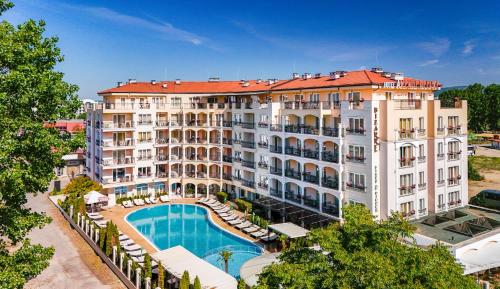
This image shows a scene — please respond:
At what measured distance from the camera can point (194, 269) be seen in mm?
25062

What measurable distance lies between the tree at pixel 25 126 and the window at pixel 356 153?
79.2 ft

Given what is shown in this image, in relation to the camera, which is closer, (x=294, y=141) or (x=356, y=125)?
(x=356, y=125)

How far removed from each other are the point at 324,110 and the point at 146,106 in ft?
89.1

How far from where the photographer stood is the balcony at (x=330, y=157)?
3522 cm

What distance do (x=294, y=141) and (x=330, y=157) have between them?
6486mm

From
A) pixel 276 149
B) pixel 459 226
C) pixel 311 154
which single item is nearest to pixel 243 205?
pixel 276 149

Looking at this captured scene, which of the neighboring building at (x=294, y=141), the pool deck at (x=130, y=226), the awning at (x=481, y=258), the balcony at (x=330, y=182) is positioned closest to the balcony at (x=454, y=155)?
the neighboring building at (x=294, y=141)

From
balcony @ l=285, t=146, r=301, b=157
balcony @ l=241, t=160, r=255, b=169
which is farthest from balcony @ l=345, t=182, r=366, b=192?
balcony @ l=241, t=160, r=255, b=169

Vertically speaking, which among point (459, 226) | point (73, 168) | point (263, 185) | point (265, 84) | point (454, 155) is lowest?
point (459, 226)

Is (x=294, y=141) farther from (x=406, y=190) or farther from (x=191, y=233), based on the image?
(x=191, y=233)

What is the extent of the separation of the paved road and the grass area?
217 feet

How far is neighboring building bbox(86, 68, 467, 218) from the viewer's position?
33312mm

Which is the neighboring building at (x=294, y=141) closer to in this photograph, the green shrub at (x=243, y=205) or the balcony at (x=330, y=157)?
the balcony at (x=330, y=157)

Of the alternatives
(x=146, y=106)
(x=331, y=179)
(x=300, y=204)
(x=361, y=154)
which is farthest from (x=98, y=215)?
(x=361, y=154)
